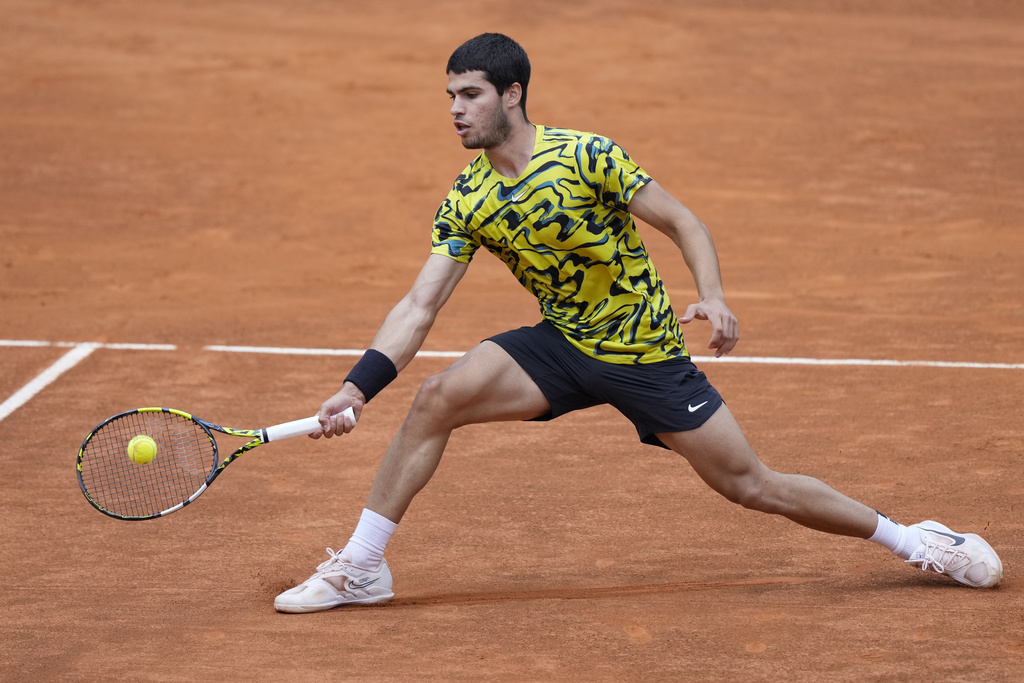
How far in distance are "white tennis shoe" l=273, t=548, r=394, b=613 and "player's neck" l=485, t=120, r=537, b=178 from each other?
5.06 ft

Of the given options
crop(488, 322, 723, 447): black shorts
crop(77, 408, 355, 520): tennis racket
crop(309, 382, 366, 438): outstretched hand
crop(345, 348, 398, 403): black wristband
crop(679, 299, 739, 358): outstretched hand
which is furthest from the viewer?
crop(77, 408, 355, 520): tennis racket

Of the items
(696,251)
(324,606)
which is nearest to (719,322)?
(696,251)

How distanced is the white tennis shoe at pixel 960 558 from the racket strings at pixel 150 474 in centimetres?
287

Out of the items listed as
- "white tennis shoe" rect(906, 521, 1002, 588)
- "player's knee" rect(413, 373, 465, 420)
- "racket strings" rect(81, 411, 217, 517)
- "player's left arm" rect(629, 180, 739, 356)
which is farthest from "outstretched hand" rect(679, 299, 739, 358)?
"racket strings" rect(81, 411, 217, 517)

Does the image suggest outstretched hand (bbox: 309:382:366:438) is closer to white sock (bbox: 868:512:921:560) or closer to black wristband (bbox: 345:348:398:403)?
black wristband (bbox: 345:348:398:403)

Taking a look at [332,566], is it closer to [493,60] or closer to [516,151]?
[516,151]

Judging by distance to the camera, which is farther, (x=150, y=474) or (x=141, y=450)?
(x=150, y=474)

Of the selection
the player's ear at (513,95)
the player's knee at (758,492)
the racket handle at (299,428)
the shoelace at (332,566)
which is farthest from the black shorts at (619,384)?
the shoelace at (332,566)

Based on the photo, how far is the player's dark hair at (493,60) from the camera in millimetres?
4273

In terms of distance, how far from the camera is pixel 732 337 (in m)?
3.91

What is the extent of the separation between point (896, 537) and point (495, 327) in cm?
463

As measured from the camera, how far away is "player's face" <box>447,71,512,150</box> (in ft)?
14.0

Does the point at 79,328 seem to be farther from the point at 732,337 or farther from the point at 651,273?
the point at 732,337

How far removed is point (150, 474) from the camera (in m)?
5.70
